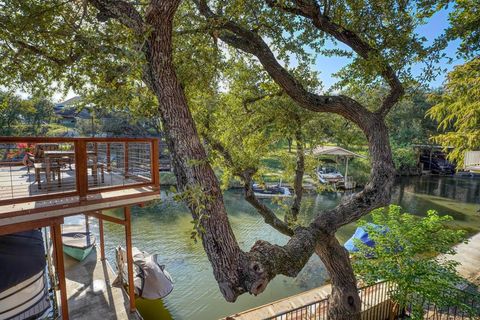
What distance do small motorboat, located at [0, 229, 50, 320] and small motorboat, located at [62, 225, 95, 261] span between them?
4.62 metres

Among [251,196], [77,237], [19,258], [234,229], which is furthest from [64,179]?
[234,229]

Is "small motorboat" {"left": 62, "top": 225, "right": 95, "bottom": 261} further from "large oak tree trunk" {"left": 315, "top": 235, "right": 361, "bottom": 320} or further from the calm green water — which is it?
"large oak tree trunk" {"left": 315, "top": 235, "right": 361, "bottom": 320}

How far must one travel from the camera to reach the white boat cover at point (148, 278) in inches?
264

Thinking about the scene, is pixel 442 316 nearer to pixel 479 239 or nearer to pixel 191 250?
pixel 479 239

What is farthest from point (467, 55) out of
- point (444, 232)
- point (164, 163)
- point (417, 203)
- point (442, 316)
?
point (164, 163)

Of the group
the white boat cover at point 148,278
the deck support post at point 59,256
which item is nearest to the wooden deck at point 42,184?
the deck support post at point 59,256

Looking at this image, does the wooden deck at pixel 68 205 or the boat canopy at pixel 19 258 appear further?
→ the wooden deck at pixel 68 205

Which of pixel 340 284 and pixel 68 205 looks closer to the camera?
pixel 68 205

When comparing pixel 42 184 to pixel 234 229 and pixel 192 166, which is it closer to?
pixel 192 166

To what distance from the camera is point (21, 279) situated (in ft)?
11.7

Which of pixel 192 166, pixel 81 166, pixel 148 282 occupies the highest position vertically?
pixel 192 166

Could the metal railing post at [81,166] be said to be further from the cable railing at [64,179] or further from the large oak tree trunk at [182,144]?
the large oak tree trunk at [182,144]

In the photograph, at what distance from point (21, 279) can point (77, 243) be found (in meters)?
5.61

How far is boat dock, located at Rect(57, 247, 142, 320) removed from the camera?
584 cm
